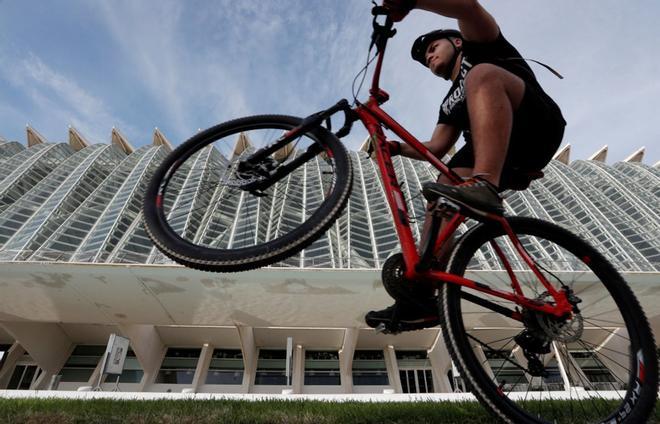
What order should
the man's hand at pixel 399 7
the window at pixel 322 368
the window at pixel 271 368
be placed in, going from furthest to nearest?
the window at pixel 322 368 → the window at pixel 271 368 → the man's hand at pixel 399 7

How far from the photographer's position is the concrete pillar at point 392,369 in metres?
30.2

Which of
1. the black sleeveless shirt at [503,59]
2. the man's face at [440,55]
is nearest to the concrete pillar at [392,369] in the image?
the man's face at [440,55]

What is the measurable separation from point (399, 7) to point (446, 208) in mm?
1078

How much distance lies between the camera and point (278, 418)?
2.77 metres

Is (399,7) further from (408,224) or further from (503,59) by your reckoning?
(408,224)

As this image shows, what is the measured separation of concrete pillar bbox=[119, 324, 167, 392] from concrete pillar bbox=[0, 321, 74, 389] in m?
6.39

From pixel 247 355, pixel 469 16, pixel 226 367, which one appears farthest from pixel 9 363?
pixel 469 16

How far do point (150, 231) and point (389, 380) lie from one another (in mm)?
31897

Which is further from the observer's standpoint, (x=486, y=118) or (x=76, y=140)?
(x=76, y=140)

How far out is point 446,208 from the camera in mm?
1935

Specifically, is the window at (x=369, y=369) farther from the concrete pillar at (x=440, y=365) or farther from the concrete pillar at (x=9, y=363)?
the concrete pillar at (x=9, y=363)

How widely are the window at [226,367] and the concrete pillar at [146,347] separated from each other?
3990 millimetres

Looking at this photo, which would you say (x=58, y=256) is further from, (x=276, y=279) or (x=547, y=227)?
(x=547, y=227)

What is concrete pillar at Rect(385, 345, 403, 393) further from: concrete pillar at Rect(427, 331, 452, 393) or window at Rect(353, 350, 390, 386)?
→ concrete pillar at Rect(427, 331, 452, 393)
